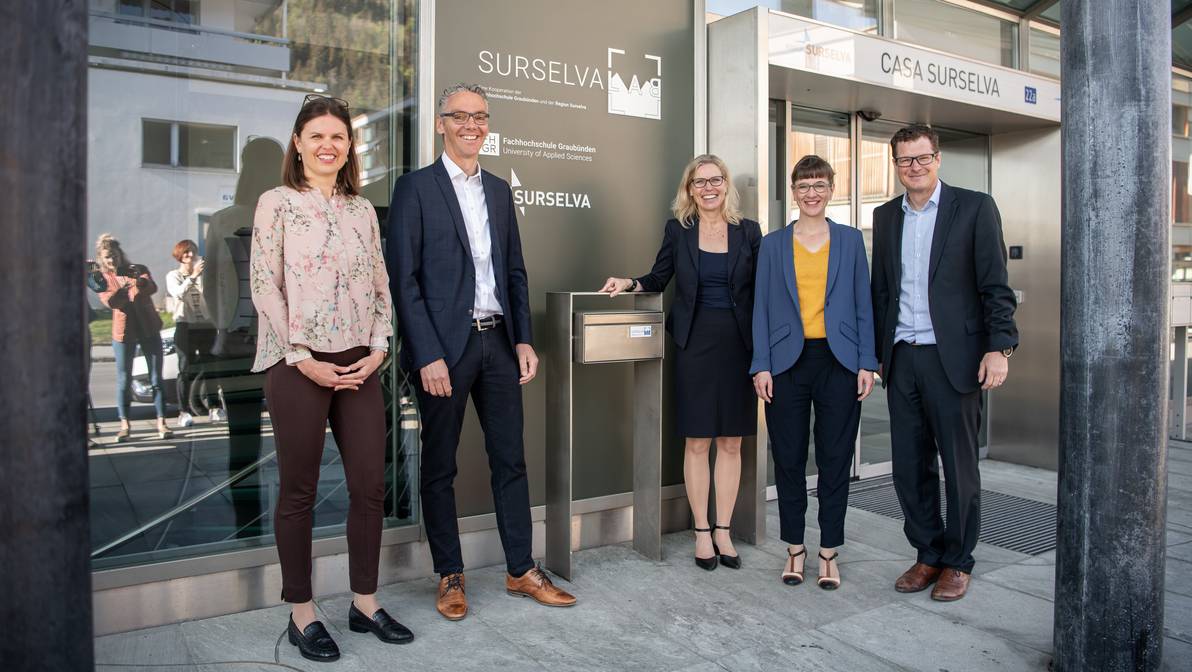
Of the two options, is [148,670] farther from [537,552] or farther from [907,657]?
[907,657]

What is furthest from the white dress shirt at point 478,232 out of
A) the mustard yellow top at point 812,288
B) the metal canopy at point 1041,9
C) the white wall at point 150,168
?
the metal canopy at point 1041,9

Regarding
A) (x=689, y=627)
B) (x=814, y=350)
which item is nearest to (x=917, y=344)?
(x=814, y=350)

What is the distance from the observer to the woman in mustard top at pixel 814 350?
3.77 m

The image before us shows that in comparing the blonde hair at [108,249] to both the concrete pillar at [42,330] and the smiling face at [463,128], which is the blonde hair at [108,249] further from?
the concrete pillar at [42,330]

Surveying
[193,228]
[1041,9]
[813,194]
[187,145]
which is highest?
[1041,9]

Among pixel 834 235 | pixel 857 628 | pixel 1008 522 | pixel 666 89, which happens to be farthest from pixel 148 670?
pixel 1008 522

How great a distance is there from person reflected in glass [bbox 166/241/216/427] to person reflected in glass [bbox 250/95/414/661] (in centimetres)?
60

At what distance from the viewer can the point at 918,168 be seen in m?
3.70

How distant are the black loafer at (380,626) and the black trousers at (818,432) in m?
1.67

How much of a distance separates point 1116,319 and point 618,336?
6.27 feet

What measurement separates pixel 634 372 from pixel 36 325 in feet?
10.7

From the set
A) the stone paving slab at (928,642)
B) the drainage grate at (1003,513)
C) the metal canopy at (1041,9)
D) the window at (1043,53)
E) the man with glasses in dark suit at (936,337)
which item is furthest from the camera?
the window at (1043,53)

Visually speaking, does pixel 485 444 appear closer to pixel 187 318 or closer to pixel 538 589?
pixel 538 589

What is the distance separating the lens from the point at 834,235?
150 inches
